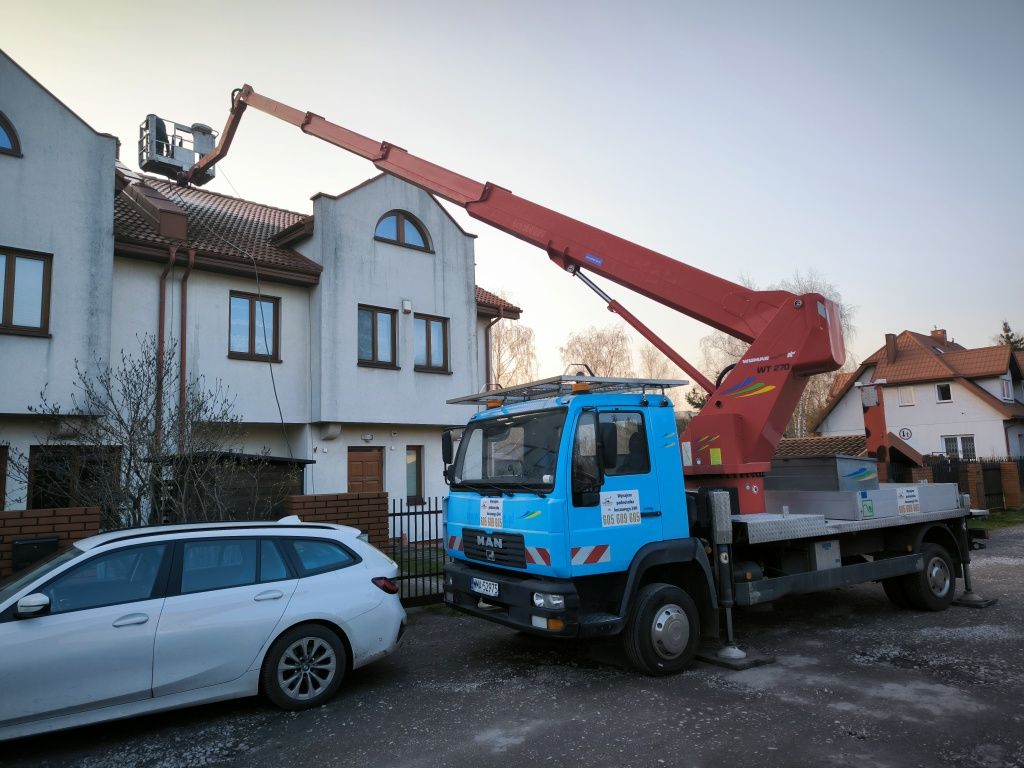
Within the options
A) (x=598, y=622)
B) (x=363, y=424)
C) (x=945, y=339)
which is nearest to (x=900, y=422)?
(x=945, y=339)

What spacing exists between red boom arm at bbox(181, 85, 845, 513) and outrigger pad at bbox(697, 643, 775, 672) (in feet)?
4.85

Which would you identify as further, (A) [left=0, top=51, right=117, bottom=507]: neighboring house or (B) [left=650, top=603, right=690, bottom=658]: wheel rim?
(A) [left=0, top=51, right=117, bottom=507]: neighboring house

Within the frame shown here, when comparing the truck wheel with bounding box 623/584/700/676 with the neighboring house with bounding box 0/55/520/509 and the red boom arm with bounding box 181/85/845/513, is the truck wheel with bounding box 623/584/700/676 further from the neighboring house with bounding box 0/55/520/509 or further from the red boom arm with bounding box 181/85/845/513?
the neighboring house with bounding box 0/55/520/509

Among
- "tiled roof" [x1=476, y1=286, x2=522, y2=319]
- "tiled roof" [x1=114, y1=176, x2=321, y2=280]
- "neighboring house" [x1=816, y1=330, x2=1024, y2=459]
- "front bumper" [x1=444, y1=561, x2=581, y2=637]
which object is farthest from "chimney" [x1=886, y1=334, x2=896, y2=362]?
"front bumper" [x1=444, y1=561, x2=581, y2=637]

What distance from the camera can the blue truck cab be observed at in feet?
18.9

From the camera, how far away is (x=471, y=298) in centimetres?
1759

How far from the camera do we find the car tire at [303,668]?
5.38 metres

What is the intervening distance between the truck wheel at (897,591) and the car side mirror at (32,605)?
868cm

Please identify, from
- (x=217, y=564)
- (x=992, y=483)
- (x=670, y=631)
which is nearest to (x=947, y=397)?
(x=992, y=483)

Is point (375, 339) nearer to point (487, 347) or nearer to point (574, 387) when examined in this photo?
point (487, 347)

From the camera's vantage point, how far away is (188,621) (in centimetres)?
508

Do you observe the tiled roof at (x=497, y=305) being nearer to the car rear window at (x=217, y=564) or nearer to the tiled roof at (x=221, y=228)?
the tiled roof at (x=221, y=228)

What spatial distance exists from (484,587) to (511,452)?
1267 mm

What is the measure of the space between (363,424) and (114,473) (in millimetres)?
7534
